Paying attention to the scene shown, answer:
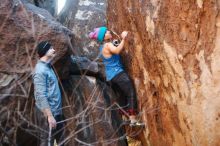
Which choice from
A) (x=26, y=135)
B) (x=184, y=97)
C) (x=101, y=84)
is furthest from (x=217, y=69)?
(x=26, y=135)

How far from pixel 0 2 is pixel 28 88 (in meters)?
1.30

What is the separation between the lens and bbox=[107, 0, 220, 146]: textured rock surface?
4.79 meters

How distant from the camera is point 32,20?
6.12 meters

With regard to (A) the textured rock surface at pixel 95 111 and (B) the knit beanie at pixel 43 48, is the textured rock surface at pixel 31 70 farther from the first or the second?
(B) the knit beanie at pixel 43 48

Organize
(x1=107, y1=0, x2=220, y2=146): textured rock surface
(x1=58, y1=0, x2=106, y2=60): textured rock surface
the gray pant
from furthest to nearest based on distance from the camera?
1. (x1=58, y1=0, x2=106, y2=60): textured rock surface
2. the gray pant
3. (x1=107, y1=0, x2=220, y2=146): textured rock surface

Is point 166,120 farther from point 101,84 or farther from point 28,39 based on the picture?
point 28,39

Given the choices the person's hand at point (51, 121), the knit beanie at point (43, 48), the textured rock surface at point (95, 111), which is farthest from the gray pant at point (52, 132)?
the textured rock surface at point (95, 111)

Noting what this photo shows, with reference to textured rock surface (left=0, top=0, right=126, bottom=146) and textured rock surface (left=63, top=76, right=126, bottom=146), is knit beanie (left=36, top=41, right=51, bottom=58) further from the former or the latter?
textured rock surface (left=63, top=76, right=126, bottom=146)

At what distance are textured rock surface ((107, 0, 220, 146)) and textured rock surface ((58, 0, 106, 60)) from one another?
2322 mm

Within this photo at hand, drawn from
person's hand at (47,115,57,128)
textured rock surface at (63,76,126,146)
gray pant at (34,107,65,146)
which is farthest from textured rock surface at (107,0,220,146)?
person's hand at (47,115,57,128)

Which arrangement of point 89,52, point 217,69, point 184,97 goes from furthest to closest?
point 89,52
point 184,97
point 217,69

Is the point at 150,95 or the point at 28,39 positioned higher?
the point at 28,39

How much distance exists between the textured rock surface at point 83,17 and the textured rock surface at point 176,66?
7.62ft

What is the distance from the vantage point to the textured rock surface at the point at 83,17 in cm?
872
